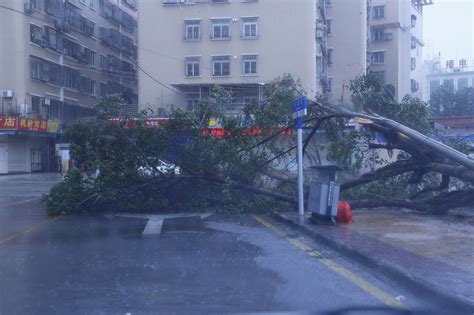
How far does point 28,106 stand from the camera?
1649 inches

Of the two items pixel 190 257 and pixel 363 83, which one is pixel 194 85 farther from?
pixel 190 257

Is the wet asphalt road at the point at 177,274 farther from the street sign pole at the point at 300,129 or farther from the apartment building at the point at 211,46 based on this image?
the apartment building at the point at 211,46

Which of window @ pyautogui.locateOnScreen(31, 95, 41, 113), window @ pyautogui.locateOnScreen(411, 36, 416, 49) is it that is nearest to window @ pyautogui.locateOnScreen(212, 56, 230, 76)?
window @ pyautogui.locateOnScreen(31, 95, 41, 113)

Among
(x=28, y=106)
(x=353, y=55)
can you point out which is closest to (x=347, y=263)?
(x=353, y=55)

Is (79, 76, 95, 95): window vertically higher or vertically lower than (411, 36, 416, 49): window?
lower

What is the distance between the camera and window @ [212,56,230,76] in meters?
38.3

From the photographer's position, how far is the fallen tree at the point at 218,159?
16688 millimetres

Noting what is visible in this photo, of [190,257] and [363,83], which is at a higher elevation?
[363,83]

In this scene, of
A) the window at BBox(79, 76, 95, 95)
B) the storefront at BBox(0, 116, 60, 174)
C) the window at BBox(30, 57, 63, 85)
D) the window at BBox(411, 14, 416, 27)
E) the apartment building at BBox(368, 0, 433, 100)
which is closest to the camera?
the storefront at BBox(0, 116, 60, 174)

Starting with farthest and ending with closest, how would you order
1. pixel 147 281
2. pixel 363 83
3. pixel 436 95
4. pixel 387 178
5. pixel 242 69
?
pixel 436 95 → pixel 242 69 → pixel 363 83 → pixel 387 178 → pixel 147 281

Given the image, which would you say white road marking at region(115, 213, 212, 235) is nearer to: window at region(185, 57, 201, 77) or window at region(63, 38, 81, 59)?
window at region(185, 57, 201, 77)

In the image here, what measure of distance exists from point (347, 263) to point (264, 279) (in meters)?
1.84

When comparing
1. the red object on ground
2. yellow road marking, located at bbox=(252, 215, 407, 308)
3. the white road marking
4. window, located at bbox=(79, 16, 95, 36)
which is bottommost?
the white road marking

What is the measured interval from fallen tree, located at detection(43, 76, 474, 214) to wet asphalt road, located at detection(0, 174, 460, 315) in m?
2.85
